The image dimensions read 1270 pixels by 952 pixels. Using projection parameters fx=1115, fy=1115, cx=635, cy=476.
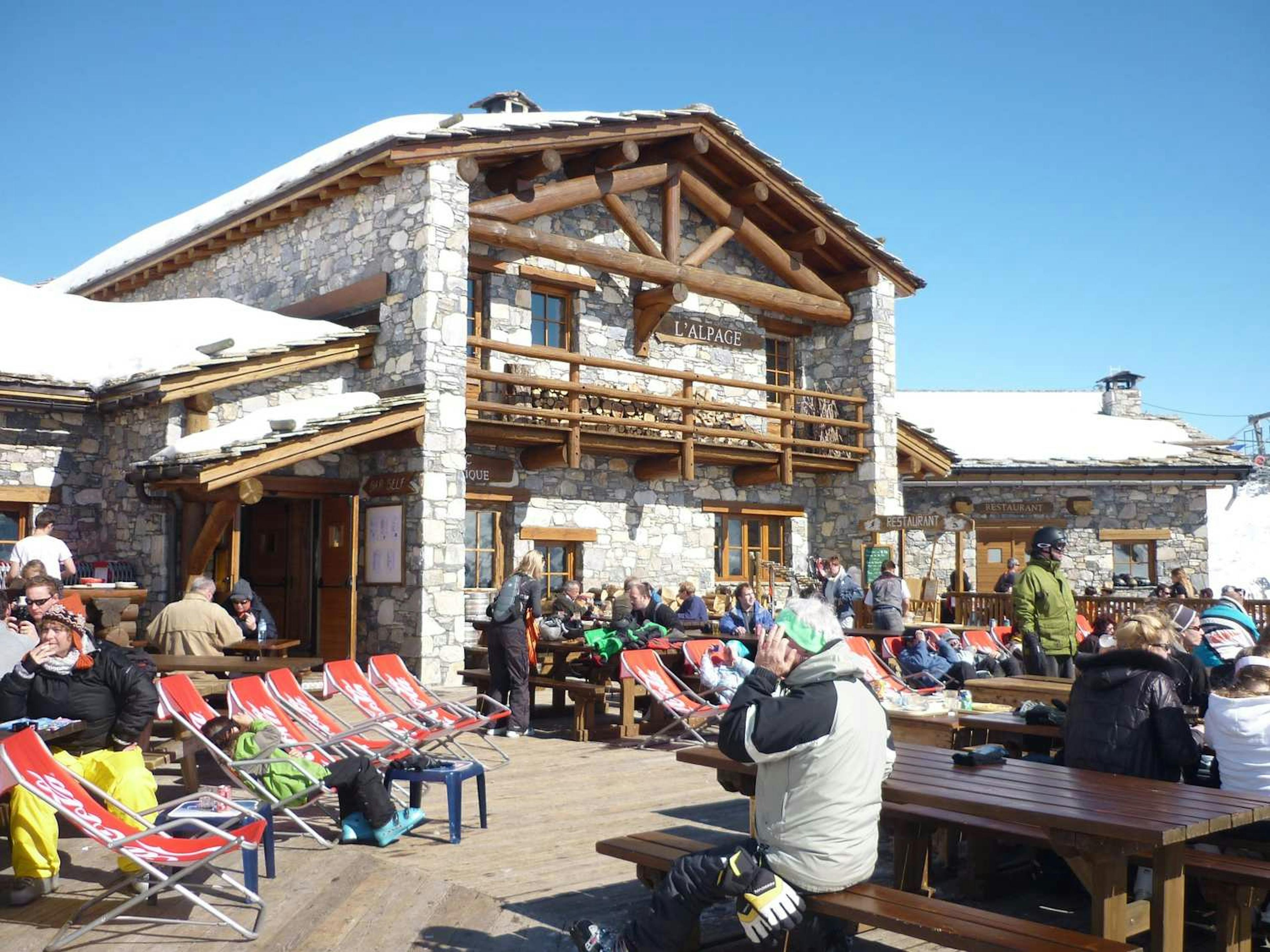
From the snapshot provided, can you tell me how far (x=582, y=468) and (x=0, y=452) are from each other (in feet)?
22.2

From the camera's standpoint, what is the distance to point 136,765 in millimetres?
4746

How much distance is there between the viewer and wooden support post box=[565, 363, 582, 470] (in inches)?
528

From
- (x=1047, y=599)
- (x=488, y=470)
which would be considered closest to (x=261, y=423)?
(x=488, y=470)

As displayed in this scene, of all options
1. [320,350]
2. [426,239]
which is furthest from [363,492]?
[426,239]

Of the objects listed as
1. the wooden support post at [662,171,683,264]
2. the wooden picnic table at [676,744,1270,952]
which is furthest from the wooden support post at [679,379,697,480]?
the wooden picnic table at [676,744,1270,952]

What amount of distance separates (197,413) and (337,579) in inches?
93.9

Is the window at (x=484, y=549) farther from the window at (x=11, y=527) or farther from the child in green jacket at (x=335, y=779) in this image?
the child in green jacket at (x=335, y=779)

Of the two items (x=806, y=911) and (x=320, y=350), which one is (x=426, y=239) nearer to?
(x=320, y=350)

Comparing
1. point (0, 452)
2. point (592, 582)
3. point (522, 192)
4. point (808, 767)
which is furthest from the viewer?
point (592, 582)

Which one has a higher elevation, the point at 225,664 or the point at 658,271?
the point at 658,271

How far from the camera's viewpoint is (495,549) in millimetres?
14016

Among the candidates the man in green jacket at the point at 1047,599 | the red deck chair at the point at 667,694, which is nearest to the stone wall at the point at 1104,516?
the red deck chair at the point at 667,694

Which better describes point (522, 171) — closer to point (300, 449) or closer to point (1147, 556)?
point (300, 449)

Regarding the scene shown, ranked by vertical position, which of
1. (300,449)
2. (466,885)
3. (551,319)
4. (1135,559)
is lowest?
(466,885)
